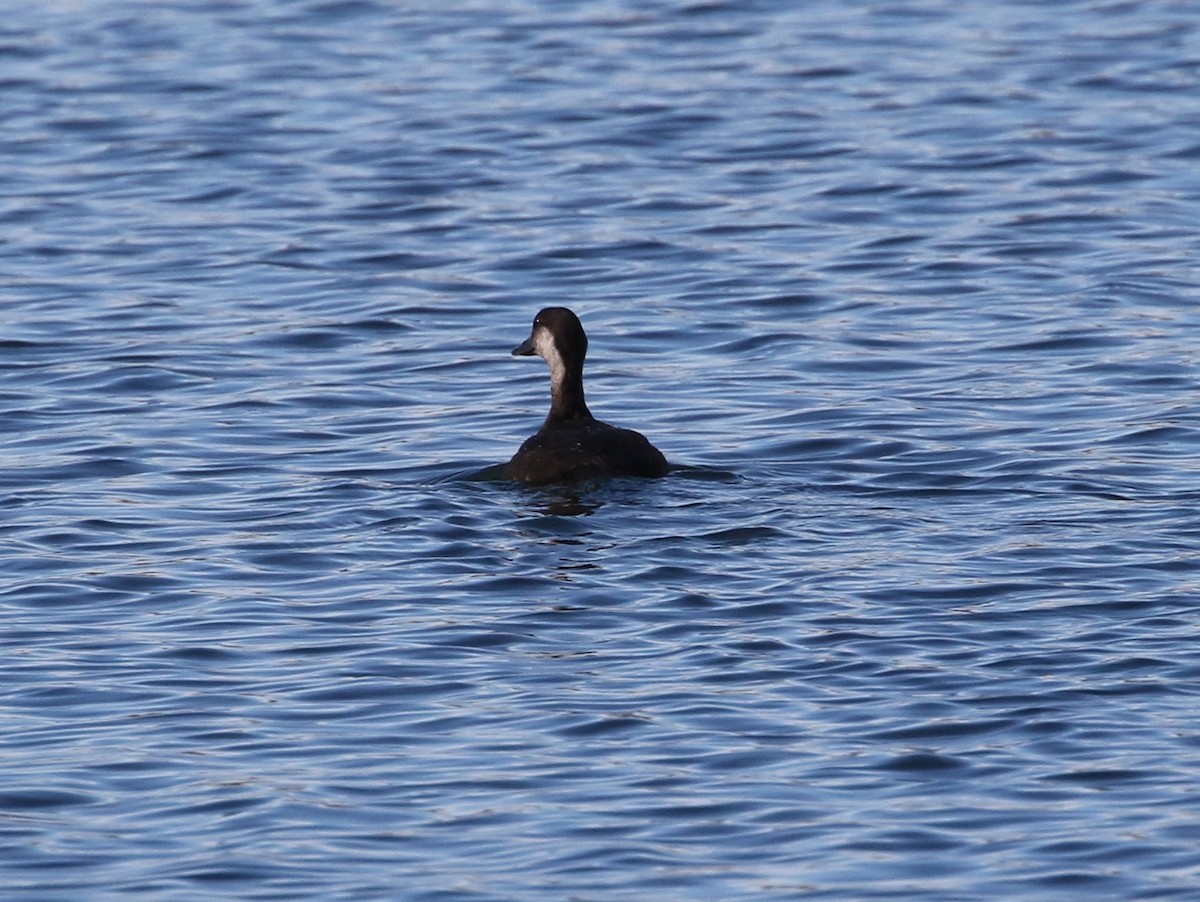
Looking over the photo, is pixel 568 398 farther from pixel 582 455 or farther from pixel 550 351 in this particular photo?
pixel 582 455

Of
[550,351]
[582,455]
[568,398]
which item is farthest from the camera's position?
[550,351]

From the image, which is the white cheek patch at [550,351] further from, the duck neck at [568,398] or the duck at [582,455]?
the duck at [582,455]

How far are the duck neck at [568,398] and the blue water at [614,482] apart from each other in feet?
1.69

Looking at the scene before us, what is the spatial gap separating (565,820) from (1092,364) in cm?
878

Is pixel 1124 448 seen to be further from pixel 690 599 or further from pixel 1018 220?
pixel 1018 220

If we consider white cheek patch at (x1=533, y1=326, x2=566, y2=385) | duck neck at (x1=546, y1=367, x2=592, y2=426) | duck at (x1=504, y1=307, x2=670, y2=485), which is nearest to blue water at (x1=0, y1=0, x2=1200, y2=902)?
duck at (x1=504, y1=307, x2=670, y2=485)

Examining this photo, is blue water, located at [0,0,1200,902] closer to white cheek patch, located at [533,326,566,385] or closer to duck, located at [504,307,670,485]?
duck, located at [504,307,670,485]

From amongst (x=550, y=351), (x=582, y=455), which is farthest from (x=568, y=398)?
(x=582, y=455)

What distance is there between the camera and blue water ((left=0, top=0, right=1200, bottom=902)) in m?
9.00

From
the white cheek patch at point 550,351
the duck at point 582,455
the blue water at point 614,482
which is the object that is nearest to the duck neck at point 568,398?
the white cheek patch at point 550,351

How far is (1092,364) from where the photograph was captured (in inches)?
661

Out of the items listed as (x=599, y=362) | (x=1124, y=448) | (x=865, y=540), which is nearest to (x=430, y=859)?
(x=865, y=540)

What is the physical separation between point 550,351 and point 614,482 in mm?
1558

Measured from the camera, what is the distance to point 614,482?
44.4 feet
